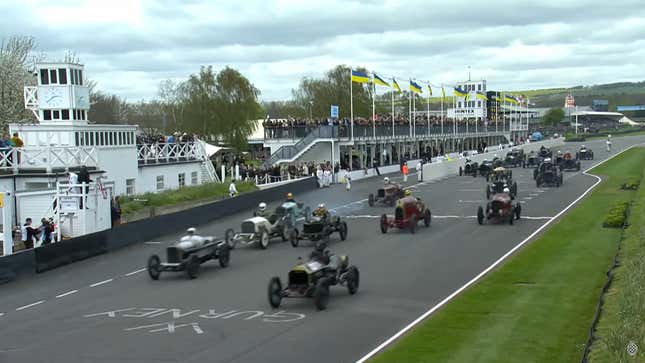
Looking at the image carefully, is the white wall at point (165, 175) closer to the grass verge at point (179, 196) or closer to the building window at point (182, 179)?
the building window at point (182, 179)

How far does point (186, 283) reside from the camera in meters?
23.3

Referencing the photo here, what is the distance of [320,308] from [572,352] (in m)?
6.36

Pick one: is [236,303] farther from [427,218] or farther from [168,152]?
[168,152]

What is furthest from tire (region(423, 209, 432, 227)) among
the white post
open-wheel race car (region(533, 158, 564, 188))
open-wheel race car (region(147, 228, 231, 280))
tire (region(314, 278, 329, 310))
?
open-wheel race car (region(533, 158, 564, 188))

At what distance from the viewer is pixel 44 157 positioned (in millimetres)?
37031

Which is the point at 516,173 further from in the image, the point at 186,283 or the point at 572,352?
the point at 572,352

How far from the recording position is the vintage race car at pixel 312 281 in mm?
18984

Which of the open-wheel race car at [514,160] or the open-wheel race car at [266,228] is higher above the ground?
the open-wheel race car at [514,160]

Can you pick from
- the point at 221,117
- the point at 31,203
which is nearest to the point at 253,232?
the point at 31,203

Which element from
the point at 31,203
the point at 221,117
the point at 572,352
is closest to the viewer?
the point at 572,352

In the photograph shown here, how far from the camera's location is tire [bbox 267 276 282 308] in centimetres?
1908

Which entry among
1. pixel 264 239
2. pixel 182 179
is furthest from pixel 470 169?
pixel 264 239

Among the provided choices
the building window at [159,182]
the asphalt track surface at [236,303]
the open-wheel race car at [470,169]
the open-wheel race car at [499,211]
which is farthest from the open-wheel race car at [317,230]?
the open-wheel race car at [470,169]

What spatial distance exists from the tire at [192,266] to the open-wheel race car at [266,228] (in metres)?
3.87
